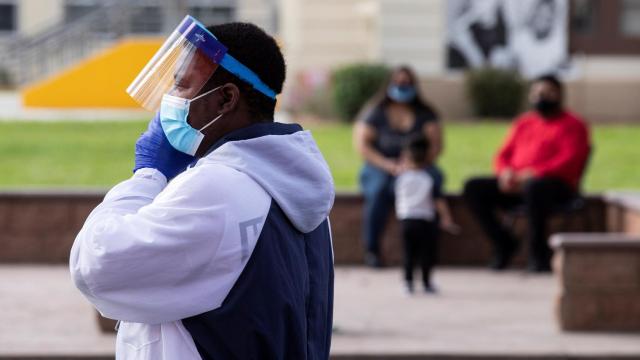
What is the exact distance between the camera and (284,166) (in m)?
2.83

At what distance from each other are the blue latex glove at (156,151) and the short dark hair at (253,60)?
0.15 m

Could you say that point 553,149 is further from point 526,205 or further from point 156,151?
point 156,151

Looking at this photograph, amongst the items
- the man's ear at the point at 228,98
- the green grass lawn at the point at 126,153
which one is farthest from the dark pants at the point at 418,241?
the man's ear at the point at 228,98

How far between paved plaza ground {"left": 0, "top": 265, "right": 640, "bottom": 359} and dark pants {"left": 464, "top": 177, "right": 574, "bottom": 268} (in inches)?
10.4

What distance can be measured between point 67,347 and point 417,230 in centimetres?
334

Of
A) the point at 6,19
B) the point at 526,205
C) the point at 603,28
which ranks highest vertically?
the point at 526,205

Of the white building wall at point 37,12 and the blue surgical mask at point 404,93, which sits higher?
the blue surgical mask at point 404,93

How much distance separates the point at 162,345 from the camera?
2.69m

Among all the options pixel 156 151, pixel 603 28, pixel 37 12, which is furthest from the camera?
pixel 37 12

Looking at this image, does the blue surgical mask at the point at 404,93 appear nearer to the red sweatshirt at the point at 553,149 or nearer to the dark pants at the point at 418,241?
the red sweatshirt at the point at 553,149

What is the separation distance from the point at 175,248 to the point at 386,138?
9.66m

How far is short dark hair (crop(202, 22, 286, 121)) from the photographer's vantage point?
9.23 feet

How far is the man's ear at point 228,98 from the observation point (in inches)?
111

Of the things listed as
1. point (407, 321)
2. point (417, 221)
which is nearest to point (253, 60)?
point (407, 321)
